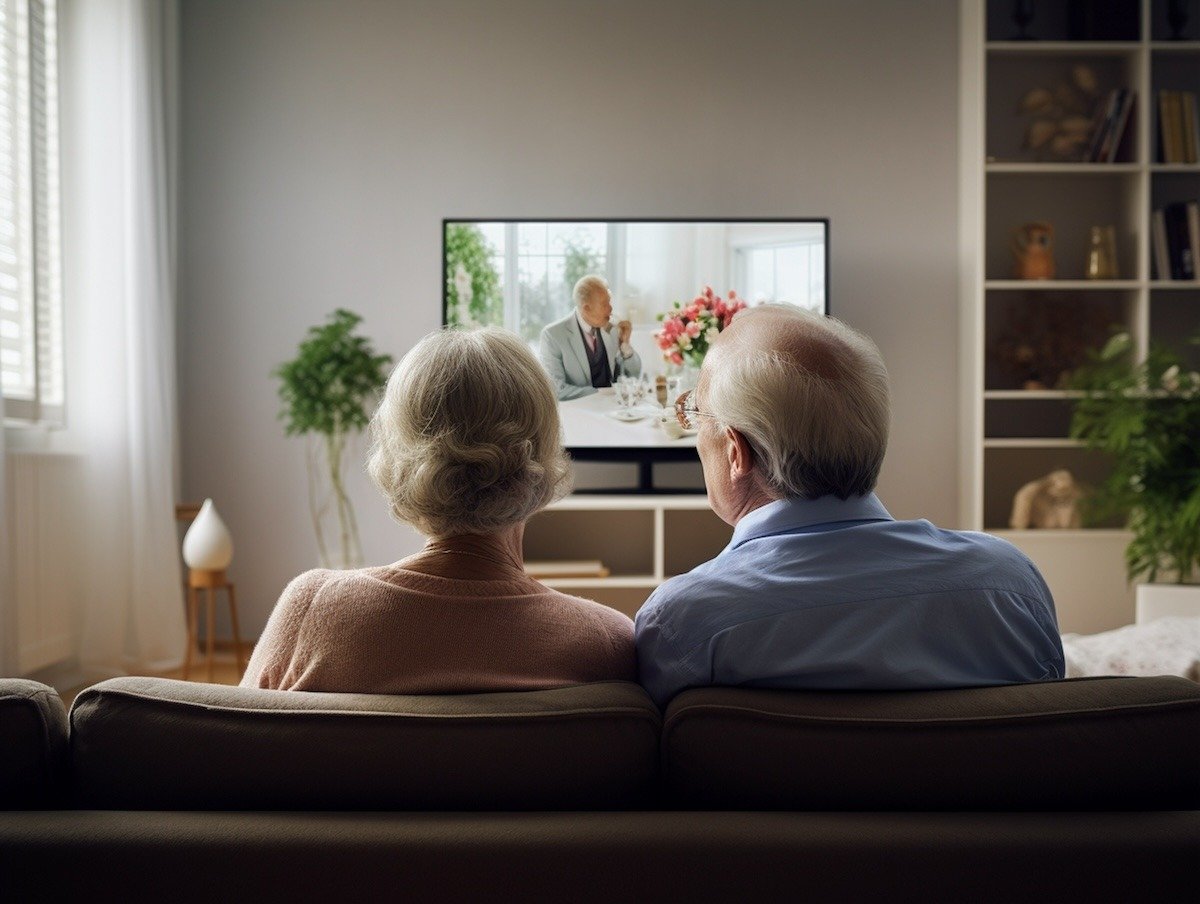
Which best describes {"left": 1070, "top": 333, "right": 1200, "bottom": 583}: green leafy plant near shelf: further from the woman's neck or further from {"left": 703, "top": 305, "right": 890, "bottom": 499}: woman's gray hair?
the woman's neck

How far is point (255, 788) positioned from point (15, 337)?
→ 3.10 meters

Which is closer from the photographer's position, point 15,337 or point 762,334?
point 762,334

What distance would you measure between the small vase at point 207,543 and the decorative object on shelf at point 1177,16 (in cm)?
397

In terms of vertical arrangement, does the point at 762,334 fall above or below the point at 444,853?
above

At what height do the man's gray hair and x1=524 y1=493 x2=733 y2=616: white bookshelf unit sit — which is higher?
the man's gray hair

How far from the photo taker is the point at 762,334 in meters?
1.20

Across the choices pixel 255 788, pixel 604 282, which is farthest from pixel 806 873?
pixel 604 282

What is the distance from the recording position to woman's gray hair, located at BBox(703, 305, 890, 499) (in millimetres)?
1150

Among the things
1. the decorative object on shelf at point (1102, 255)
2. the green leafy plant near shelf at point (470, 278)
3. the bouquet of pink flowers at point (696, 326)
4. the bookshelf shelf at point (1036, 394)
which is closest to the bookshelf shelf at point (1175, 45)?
the decorative object on shelf at point (1102, 255)

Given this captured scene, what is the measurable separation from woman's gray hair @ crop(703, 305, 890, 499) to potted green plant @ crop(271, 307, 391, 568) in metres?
3.18

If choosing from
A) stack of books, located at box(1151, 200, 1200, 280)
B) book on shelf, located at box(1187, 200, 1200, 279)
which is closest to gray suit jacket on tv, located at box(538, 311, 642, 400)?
stack of books, located at box(1151, 200, 1200, 280)

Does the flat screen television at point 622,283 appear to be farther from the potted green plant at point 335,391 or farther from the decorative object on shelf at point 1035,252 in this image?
the decorative object on shelf at point 1035,252

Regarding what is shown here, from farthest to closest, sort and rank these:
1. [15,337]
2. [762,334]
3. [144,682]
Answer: [15,337] → [762,334] → [144,682]

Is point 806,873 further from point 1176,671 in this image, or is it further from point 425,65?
point 425,65
